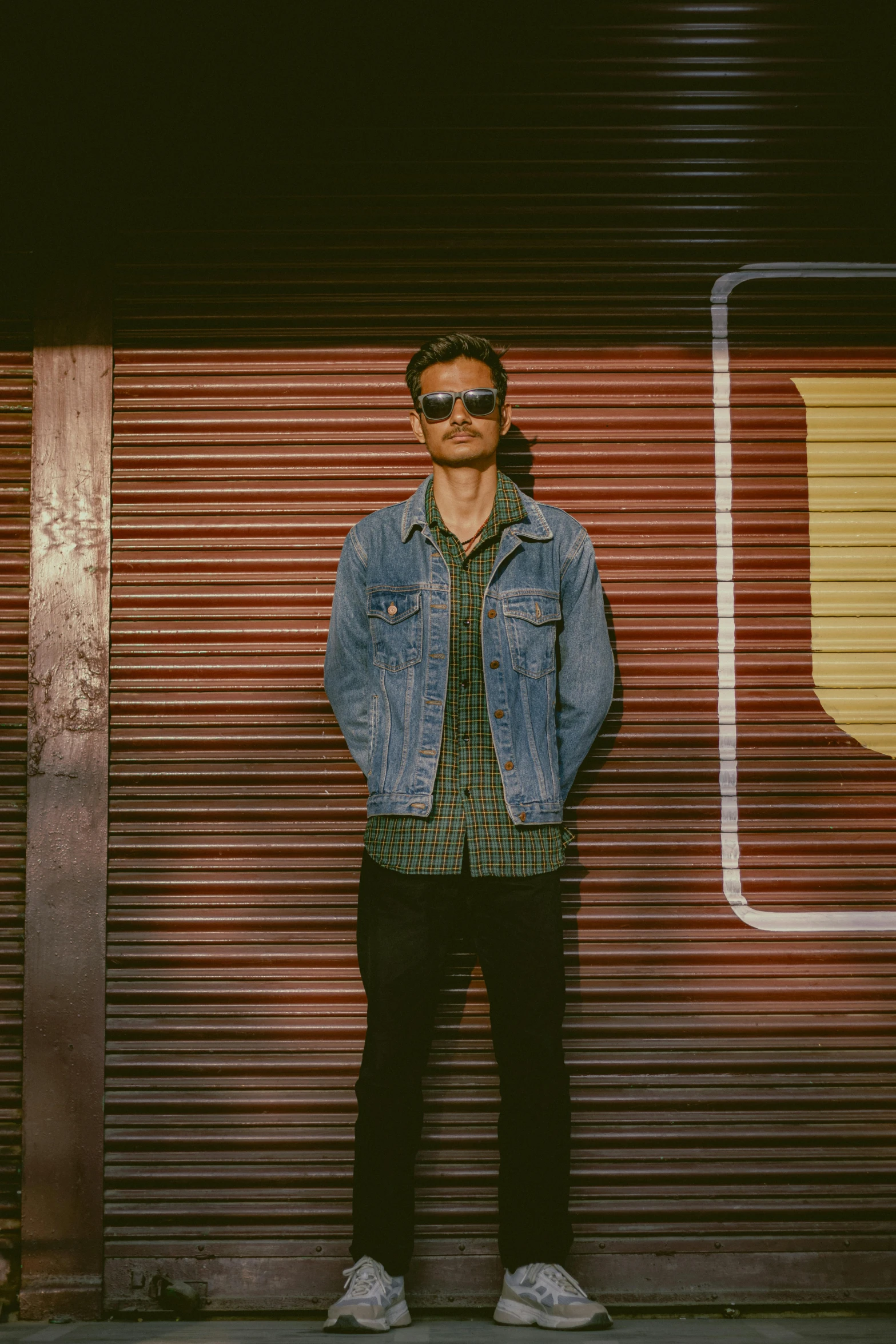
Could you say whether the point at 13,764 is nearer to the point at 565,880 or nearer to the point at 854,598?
the point at 565,880

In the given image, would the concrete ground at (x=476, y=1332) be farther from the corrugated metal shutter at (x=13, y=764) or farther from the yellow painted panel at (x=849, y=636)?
the yellow painted panel at (x=849, y=636)

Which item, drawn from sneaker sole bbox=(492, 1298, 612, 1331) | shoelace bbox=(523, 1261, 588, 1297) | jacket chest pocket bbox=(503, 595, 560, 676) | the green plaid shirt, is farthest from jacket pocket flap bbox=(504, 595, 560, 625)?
sneaker sole bbox=(492, 1298, 612, 1331)

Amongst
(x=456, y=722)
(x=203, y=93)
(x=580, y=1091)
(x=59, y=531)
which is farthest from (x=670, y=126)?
(x=580, y=1091)

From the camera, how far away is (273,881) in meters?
3.49

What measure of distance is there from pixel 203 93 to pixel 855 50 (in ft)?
8.47

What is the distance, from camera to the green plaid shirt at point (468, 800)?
2.98 metres

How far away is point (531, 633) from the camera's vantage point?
10.3 feet

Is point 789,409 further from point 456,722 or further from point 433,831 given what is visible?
point 433,831

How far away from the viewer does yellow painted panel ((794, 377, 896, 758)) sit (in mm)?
3580

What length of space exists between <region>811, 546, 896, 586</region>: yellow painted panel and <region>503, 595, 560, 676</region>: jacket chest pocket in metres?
1.17

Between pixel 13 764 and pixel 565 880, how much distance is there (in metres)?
2.15

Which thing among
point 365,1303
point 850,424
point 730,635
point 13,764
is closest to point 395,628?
point 730,635

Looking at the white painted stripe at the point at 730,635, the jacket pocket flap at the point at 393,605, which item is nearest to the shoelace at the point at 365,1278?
the white painted stripe at the point at 730,635

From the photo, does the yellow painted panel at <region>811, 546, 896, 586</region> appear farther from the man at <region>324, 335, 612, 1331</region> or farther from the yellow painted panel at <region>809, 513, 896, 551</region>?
the man at <region>324, 335, 612, 1331</region>
